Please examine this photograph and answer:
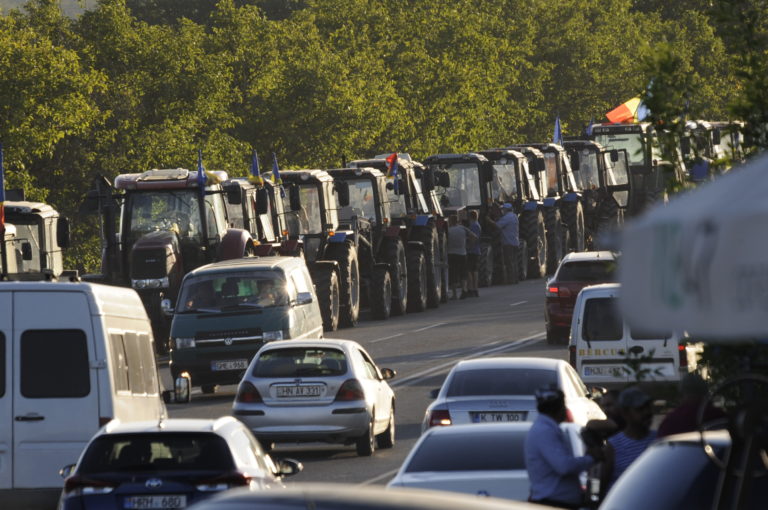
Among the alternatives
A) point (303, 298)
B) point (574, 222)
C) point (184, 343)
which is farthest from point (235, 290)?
point (574, 222)

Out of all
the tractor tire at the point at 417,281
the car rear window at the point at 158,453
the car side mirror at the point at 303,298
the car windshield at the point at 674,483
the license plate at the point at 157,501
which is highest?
the tractor tire at the point at 417,281

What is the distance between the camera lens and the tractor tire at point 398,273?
36.4 meters

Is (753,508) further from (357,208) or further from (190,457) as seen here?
(357,208)

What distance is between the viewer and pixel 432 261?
127 ft

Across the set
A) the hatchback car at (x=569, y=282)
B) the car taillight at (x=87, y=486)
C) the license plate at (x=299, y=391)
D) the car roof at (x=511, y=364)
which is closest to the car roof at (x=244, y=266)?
the hatchback car at (x=569, y=282)

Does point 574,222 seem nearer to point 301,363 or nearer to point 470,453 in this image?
point 301,363

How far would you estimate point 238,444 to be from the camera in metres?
12.3

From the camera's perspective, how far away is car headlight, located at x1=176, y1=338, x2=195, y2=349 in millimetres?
24906

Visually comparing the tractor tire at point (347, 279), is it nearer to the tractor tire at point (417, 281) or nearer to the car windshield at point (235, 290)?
the tractor tire at point (417, 281)

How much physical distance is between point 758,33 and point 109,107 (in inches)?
1536

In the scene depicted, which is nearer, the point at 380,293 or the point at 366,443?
the point at 366,443

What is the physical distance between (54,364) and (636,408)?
627cm

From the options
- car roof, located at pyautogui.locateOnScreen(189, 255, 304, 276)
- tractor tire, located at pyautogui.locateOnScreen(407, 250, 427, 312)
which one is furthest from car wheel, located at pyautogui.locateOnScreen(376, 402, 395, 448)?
tractor tire, located at pyautogui.locateOnScreen(407, 250, 427, 312)

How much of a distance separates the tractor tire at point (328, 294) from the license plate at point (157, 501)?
816 inches
